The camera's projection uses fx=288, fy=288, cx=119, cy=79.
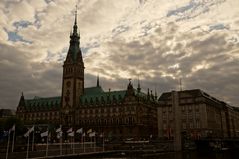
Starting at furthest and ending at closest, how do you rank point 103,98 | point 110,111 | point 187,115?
1. point 103,98
2. point 110,111
3. point 187,115

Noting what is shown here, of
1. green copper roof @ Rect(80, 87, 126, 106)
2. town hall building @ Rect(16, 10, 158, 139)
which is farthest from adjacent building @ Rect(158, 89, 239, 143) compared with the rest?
green copper roof @ Rect(80, 87, 126, 106)

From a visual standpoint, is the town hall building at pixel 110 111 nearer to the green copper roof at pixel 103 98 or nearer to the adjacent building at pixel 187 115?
the green copper roof at pixel 103 98

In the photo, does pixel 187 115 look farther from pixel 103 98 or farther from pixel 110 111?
pixel 103 98

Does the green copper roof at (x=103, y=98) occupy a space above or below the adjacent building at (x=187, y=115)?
above

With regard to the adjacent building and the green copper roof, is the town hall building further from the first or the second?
the adjacent building

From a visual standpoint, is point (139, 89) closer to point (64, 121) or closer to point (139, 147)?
point (64, 121)

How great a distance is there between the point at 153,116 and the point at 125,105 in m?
24.6

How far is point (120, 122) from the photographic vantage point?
177125 millimetres

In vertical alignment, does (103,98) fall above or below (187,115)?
above

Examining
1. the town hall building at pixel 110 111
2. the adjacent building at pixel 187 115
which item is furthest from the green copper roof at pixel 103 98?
the adjacent building at pixel 187 115

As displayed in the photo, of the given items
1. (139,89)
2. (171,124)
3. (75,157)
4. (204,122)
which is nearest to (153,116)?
(139,89)

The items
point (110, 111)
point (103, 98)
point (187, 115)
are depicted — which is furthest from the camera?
point (103, 98)

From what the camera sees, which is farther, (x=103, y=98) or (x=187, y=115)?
(x=103, y=98)

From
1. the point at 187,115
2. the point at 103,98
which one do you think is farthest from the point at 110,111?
the point at 187,115
